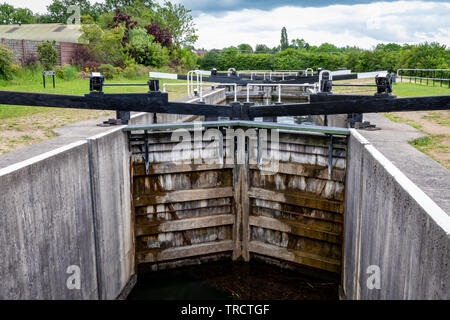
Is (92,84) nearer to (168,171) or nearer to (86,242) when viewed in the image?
(168,171)

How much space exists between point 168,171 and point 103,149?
1503 mm

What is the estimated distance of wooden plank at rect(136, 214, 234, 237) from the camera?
22.8ft

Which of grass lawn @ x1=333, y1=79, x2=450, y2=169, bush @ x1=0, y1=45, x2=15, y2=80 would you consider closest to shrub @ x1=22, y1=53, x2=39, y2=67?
bush @ x1=0, y1=45, x2=15, y2=80

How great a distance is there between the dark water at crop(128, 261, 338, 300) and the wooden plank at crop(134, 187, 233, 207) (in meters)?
1.30

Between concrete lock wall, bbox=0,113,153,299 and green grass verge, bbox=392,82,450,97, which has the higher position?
green grass verge, bbox=392,82,450,97

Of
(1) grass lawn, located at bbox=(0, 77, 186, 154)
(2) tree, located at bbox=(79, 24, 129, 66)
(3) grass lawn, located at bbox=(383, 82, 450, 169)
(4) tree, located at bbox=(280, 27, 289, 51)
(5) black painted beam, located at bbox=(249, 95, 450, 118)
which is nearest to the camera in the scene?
(3) grass lawn, located at bbox=(383, 82, 450, 169)

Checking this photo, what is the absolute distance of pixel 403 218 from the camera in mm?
3041

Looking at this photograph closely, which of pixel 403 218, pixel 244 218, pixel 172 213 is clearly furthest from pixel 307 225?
pixel 403 218

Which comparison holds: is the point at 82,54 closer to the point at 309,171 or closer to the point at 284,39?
the point at 309,171

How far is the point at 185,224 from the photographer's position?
23.4ft

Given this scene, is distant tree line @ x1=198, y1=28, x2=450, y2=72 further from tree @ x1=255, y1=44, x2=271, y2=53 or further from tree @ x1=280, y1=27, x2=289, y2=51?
tree @ x1=280, y1=27, x2=289, y2=51

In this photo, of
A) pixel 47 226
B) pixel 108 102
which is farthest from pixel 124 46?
pixel 47 226

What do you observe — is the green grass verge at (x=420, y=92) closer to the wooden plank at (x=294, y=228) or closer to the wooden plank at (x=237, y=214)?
the wooden plank at (x=294, y=228)

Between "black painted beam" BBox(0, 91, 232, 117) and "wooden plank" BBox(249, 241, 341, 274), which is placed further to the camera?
"wooden plank" BBox(249, 241, 341, 274)
